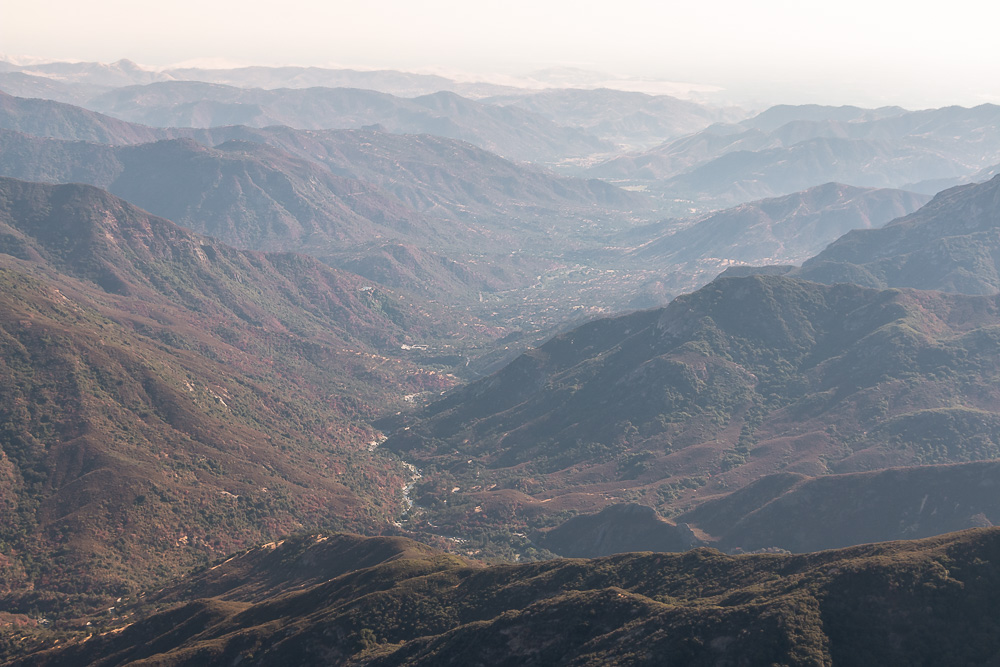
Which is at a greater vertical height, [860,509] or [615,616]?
[615,616]

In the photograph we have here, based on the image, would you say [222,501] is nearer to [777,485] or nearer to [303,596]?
[303,596]

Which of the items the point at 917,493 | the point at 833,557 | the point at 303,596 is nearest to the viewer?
the point at 833,557

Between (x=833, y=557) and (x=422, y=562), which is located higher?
(x=833, y=557)

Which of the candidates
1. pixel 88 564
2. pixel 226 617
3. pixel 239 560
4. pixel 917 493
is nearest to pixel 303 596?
pixel 226 617

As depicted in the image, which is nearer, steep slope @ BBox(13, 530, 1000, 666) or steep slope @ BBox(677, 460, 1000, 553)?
steep slope @ BBox(13, 530, 1000, 666)

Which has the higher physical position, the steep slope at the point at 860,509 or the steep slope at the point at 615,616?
the steep slope at the point at 615,616

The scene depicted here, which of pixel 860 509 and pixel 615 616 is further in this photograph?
pixel 860 509

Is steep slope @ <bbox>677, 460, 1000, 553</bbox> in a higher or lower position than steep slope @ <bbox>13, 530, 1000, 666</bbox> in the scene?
lower

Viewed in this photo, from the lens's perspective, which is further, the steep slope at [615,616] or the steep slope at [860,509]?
the steep slope at [860,509]
